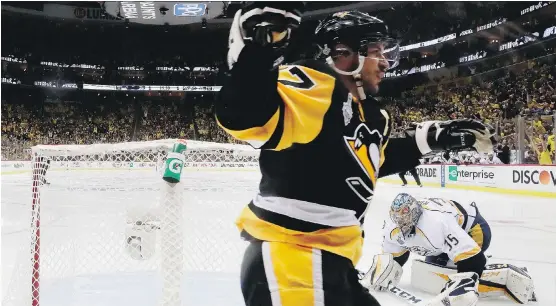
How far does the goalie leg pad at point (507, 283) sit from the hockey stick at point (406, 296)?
1.25 feet

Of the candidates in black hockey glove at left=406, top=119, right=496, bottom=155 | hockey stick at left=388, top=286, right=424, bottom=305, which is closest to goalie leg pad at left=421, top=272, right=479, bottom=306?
hockey stick at left=388, top=286, right=424, bottom=305

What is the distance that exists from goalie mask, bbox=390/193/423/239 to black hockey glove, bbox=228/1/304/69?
2.05 m

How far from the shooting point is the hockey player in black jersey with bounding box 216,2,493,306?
703mm

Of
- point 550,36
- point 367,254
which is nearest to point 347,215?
point 367,254

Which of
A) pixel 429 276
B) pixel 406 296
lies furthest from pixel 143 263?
pixel 429 276

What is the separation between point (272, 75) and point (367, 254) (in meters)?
3.25

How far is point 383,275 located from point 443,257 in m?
0.38

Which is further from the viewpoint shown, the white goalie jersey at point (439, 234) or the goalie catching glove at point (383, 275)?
the goalie catching glove at point (383, 275)

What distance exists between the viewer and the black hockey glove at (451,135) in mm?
1208

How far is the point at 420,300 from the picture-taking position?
2.78 m

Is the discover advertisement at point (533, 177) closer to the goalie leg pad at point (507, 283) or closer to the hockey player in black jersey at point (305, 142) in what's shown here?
the goalie leg pad at point (507, 283)

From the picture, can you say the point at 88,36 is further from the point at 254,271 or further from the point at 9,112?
the point at 254,271

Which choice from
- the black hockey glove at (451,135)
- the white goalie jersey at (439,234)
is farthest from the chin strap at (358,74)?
the white goalie jersey at (439,234)

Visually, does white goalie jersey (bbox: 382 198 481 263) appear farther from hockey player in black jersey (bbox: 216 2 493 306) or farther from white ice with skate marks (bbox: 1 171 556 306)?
hockey player in black jersey (bbox: 216 2 493 306)
